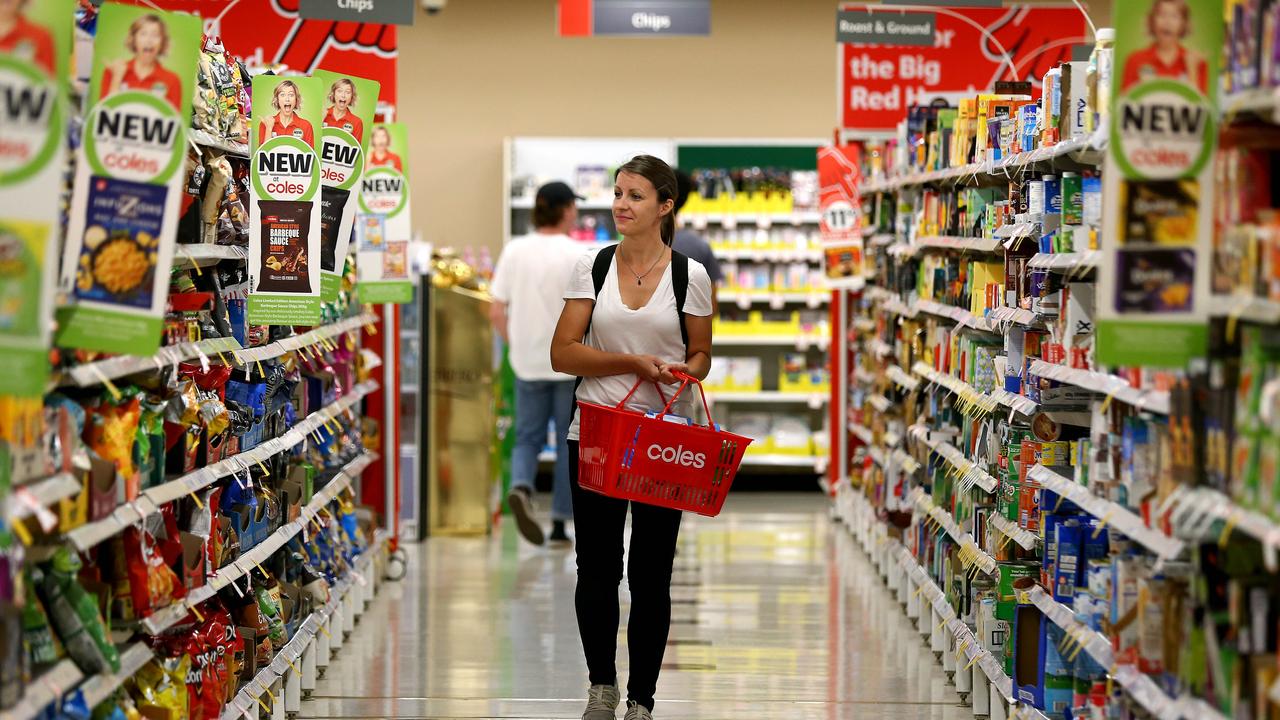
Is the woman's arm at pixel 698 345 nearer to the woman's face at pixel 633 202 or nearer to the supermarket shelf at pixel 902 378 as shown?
the woman's face at pixel 633 202

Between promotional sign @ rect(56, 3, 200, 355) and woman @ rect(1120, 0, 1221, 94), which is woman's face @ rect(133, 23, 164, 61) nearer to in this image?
promotional sign @ rect(56, 3, 200, 355)

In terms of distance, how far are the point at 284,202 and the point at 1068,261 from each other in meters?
2.38

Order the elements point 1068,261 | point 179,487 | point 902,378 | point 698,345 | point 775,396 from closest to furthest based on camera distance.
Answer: point 179,487 < point 1068,261 < point 698,345 < point 902,378 < point 775,396

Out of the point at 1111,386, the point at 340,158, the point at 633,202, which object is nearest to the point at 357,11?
the point at 340,158

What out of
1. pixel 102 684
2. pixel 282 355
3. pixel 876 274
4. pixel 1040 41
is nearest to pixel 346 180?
pixel 282 355

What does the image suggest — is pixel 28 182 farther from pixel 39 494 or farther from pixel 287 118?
pixel 287 118

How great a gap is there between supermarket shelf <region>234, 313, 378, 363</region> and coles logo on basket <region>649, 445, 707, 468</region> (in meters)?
1.27

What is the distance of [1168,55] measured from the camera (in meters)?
3.06

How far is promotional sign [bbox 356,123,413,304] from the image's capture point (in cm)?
674

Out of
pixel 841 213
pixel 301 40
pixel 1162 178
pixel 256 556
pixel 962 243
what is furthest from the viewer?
pixel 841 213

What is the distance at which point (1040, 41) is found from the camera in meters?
9.77

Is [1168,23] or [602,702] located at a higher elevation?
[1168,23]

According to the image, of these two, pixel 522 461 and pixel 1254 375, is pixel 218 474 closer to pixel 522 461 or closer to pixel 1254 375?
pixel 1254 375

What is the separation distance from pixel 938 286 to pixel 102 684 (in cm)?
427
